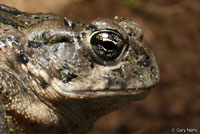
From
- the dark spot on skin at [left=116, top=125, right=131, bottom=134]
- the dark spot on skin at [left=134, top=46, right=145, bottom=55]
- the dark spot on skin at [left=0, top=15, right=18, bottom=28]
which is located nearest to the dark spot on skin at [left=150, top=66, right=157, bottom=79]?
the dark spot on skin at [left=134, top=46, right=145, bottom=55]

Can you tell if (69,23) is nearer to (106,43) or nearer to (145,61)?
(106,43)

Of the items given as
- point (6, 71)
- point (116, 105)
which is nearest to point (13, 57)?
point (6, 71)

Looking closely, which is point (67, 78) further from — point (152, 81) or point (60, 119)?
point (152, 81)

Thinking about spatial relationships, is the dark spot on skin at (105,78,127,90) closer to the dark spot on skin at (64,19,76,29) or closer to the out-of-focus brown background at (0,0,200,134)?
the dark spot on skin at (64,19,76,29)

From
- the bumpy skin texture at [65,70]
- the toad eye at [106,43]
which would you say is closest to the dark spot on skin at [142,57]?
the bumpy skin texture at [65,70]

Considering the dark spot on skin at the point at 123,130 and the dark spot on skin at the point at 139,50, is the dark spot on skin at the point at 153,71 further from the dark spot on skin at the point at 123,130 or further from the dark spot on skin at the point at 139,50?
the dark spot on skin at the point at 123,130

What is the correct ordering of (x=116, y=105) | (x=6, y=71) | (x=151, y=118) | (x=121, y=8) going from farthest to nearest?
(x=121, y=8) < (x=151, y=118) < (x=116, y=105) < (x=6, y=71)

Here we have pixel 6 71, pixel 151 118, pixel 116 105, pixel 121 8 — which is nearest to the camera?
pixel 6 71
